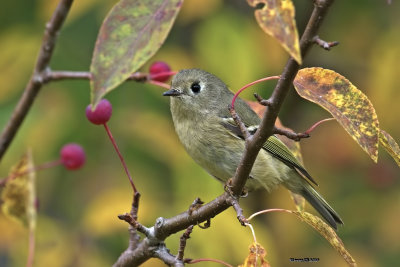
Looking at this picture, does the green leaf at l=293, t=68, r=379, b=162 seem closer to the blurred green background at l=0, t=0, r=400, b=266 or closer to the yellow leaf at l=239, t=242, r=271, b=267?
the yellow leaf at l=239, t=242, r=271, b=267

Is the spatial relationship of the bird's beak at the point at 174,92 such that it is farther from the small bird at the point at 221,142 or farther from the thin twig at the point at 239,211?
the thin twig at the point at 239,211

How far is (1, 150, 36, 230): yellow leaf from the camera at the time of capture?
6.51 feet

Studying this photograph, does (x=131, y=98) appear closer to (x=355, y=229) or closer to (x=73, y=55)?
(x=73, y=55)

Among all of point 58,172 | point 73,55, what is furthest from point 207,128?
point 58,172

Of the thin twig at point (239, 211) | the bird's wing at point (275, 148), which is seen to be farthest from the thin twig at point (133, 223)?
the bird's wing at point (275, 148)

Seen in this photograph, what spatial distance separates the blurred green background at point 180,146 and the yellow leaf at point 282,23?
1.67 metres

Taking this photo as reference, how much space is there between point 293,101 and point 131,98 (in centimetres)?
110

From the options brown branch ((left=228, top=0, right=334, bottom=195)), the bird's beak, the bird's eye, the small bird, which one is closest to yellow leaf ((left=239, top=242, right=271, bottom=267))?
brown branch ((left=228, top=0, right=334, bottom=195))

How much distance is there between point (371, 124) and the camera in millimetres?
1267

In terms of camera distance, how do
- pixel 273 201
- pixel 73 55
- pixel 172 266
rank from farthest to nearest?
1. pixel 273 201
2. pixel 73 55
3. pixel 172 266

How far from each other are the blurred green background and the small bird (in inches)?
5.3

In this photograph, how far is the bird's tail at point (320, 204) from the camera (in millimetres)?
2770

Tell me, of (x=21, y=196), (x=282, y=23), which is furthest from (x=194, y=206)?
(x=282, y=23)

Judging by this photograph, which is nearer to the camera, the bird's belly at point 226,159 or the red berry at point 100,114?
the red berry at point 100,114
